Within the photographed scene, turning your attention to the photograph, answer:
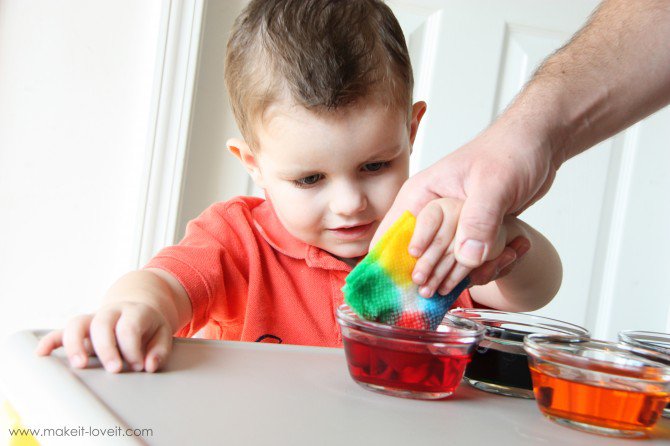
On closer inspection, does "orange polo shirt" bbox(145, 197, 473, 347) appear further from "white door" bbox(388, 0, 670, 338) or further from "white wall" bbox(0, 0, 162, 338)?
"white door" bbox(388, 0, 670, 338)

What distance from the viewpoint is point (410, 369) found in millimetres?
548

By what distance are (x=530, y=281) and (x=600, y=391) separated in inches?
19.8

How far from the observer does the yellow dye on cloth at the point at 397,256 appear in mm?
583

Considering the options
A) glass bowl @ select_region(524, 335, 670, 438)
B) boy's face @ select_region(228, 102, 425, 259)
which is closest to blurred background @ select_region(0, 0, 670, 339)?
boy's face @ select_region(228, 102, 425, 259)

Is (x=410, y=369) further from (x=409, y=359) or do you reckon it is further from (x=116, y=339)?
(x=116, y=339)

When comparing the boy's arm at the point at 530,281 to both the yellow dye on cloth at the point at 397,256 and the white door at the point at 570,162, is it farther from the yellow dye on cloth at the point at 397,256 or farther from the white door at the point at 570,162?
the white door at the point at 570,162

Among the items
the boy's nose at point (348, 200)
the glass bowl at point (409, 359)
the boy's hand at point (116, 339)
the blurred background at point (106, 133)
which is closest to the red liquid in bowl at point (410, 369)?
the glass bowl at point (409, 359)

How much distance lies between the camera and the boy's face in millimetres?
900

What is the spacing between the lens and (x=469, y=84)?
73.0 inches

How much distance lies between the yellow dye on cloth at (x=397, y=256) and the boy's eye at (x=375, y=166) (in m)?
0.35

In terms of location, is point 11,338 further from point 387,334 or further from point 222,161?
point 222,161

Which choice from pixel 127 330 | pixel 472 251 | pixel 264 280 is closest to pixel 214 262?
pixel 264 280

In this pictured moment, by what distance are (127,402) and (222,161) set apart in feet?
4.28

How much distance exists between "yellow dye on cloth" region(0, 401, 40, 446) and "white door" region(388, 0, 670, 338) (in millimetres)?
1402
